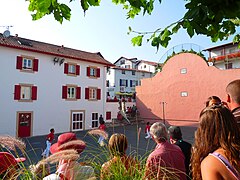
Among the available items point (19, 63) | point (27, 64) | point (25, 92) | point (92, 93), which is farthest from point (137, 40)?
point (92, 93)

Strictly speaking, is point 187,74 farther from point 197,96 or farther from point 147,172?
point 147,172

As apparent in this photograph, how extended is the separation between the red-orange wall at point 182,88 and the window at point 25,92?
1435 cm

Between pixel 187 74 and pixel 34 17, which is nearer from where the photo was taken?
pixel 34 17

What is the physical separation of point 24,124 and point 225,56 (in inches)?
1195

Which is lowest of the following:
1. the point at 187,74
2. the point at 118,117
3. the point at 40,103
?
the point at 118,117

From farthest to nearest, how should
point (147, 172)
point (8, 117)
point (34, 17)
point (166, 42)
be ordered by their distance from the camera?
1. point (8, 117)
2. point (166, 42)
3. point (34, 17)
4. point (147, 172)

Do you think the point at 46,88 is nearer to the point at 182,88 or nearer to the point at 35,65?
the point at 35,65

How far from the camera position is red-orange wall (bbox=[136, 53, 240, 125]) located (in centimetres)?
2280

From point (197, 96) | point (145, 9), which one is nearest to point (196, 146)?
point (145, 9)

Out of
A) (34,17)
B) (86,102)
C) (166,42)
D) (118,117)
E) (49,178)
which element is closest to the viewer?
(49,178)

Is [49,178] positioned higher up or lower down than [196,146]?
lower down

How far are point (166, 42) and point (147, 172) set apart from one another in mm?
1430

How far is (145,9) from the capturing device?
8.29ft

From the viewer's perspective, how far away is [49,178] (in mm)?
1416
